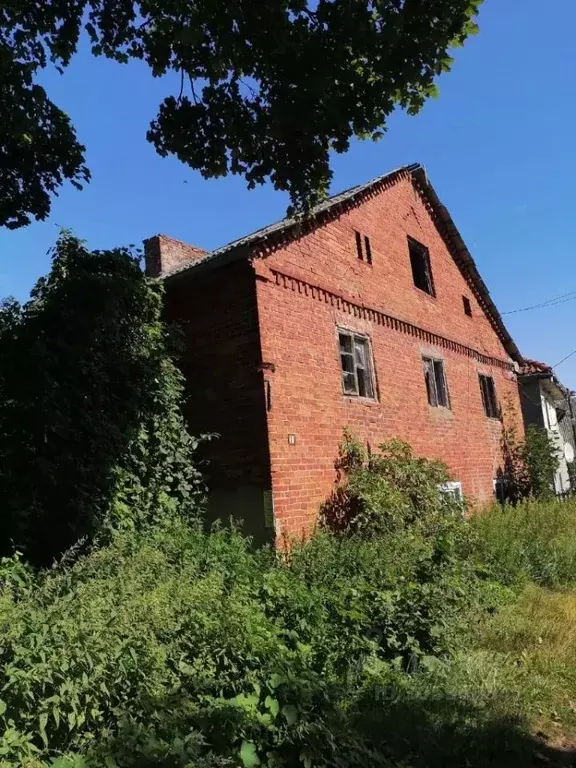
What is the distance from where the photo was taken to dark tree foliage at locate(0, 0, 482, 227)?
5.36 metres

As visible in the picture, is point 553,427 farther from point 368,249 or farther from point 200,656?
point 200,656

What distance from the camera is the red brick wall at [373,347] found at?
27.4ft

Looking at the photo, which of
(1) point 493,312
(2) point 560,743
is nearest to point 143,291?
(2) point 560,743

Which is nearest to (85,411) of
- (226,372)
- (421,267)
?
(226,372)

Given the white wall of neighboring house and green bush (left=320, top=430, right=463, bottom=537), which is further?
the white wall of neighboring house

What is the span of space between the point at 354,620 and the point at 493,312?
13.7 metres

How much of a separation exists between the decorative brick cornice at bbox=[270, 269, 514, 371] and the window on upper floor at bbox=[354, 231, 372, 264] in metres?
1.06

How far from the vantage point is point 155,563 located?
18.2 ft

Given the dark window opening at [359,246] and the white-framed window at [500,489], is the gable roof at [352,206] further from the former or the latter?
the white-framed window at [500,489]

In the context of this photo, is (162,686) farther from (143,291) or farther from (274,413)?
(143,291)

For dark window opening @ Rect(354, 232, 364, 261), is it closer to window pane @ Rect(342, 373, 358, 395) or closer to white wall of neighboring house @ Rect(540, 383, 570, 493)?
window pane @ Rect(342, 373, 358, 395)

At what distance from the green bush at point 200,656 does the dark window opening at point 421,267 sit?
897cm

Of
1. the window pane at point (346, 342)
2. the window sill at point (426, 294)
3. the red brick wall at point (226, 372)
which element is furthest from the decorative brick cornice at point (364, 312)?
the window sill at point (426, 294)

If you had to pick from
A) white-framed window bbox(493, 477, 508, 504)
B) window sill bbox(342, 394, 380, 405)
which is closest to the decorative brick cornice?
window sill bbox(342, 394, 380, 405)
